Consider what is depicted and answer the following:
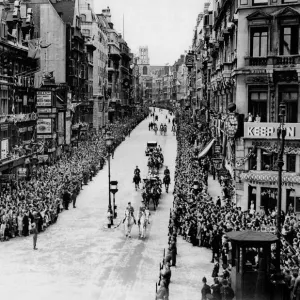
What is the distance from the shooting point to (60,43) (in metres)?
61.3

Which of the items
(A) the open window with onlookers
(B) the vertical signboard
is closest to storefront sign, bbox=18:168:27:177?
(A) the open window with onlookers

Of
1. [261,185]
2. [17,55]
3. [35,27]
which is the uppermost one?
[35,27]

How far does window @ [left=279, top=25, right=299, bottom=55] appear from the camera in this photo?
3231 centimetres

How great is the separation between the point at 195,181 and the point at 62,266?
48.8 feet

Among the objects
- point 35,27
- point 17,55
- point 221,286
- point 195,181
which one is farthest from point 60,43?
point 221,286

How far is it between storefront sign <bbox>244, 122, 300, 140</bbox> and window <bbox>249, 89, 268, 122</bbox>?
94cm

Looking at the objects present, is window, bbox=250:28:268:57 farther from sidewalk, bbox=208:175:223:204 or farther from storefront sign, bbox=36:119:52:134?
storefront sign, bbox=36:119:52:134

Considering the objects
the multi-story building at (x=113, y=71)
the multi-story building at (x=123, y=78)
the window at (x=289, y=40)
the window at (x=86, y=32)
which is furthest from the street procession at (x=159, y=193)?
the multi-story building at (x=123, y=78)

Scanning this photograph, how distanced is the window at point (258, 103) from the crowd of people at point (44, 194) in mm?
11921

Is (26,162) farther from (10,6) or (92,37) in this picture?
(92,37)

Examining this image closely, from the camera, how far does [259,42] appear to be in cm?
3309

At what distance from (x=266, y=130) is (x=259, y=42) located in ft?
16.5

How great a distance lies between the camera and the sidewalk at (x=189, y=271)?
19.8m

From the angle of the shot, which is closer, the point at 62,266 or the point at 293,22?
the point at 62,266
